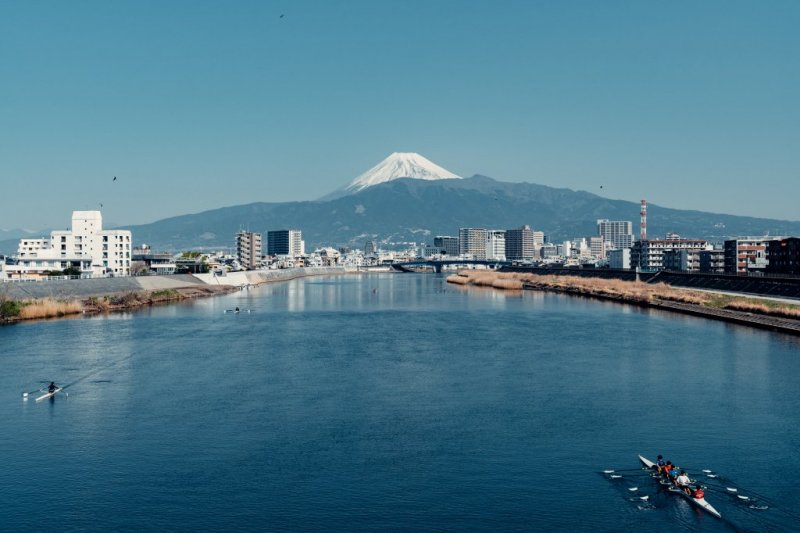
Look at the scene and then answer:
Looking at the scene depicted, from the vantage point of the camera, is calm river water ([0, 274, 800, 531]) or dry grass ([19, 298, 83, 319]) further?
dry grass ([19, 298, 83, 319])

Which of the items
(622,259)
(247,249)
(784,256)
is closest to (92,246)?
(247,249)

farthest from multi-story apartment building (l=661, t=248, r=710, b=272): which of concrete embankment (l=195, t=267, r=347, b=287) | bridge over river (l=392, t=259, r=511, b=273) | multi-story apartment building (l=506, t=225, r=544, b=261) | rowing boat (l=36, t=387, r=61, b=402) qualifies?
multi-story apartment building (l=506, t=225, r=544, b=261)

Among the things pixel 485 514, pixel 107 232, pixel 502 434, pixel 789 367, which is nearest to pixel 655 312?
pixel 789 367

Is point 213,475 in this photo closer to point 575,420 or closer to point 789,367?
point 575,420

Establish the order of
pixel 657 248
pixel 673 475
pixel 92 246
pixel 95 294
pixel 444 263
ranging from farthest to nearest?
pixel 444 263
pixel 657 248
pixel 92 246
pixel 95 294
pixel 673 475

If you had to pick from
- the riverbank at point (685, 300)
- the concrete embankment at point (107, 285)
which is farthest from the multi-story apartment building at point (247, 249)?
the riverbank at point (685, 300)

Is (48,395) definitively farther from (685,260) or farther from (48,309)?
(685,260)

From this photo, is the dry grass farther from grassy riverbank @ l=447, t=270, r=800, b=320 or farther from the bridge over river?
the bridge over river
